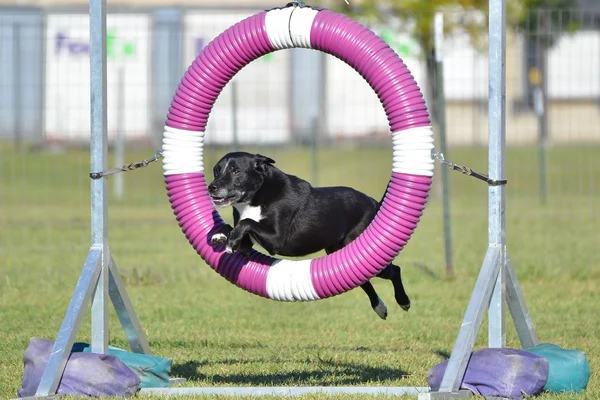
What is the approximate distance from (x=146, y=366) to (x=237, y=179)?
1043mm

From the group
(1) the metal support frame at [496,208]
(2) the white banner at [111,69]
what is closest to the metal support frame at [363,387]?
(1) the metal support frame at [496,208]

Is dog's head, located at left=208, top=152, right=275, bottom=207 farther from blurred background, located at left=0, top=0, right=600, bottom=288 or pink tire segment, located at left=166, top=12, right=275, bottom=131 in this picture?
blurred background, located at left=0, top=0, right=600, bottom=288

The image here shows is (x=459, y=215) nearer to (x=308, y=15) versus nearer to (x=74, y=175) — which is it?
(x=74, y=175)

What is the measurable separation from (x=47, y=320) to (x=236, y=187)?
9.84 ft

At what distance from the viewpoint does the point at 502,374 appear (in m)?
5.21

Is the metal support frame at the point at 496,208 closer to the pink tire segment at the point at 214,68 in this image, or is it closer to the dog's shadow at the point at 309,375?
the dog's shadow at the point at 309,375

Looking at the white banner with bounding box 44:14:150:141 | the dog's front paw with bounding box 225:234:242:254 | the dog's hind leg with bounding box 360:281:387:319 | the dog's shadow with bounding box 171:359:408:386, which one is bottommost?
the dog's shadow with bounding box 171:359:408:386

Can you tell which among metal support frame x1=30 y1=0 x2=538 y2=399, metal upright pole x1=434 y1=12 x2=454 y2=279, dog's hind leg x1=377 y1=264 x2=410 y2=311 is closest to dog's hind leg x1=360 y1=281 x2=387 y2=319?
dog's hind leg x1=377 y1=264 x2=410 y2=311

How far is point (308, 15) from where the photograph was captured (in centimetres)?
546

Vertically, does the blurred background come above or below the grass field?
above

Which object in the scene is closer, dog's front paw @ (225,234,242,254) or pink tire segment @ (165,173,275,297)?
dog's front paw @ (225,234,242,254)

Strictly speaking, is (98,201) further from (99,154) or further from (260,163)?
(260,163)

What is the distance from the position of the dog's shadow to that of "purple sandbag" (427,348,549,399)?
79 centimetres

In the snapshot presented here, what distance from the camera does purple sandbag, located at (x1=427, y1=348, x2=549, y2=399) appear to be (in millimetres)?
5199
